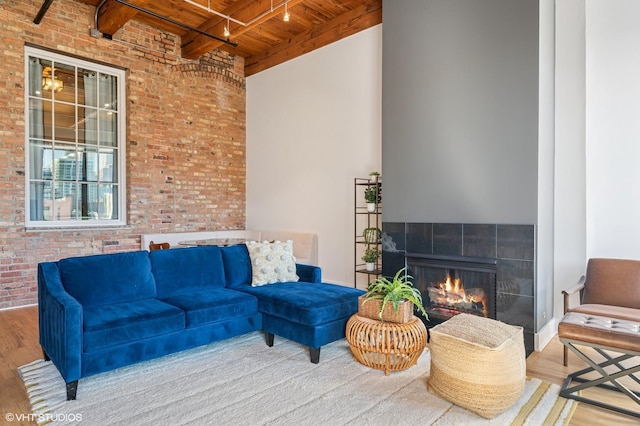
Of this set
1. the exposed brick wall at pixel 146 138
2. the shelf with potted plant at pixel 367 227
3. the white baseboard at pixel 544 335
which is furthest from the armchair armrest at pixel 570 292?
the exposed brick wall at pixel 146 138

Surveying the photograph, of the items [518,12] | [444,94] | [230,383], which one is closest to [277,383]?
[230,383]

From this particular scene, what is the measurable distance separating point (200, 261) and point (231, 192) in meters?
3.23

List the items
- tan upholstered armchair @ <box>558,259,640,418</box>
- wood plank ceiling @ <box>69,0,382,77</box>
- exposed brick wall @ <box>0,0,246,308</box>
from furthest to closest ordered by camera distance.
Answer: wood plank ceiling @ <box>69,0,382,77</box> → exposed brick wall @ <box>0,0,246,308</box> → tan upholstered armchair @ <box>558,259,640,418</box>

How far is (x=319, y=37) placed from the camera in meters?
5.65

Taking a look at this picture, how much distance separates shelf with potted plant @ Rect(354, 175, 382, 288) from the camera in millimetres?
4773

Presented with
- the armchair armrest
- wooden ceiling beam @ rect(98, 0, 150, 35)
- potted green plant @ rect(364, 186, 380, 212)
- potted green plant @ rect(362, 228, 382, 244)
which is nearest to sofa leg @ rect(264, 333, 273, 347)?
potted green plant @ rect(362, 228, 382, 244)

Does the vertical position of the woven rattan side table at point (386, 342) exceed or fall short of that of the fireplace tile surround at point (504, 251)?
it falls short

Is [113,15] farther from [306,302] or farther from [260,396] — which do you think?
[260,396]

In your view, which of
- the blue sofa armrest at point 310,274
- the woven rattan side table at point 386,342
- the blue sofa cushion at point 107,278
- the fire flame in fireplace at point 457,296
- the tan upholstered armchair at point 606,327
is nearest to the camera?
the tan upholstered armchair at point 606,327

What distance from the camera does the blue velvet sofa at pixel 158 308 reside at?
250 centimetres

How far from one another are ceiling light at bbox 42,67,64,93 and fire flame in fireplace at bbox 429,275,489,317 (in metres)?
5.24

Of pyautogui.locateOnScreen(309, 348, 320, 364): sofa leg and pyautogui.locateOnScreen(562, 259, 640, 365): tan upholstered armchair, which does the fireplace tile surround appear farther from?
pyautogui.locateOnScreen(309, 348, 320, 364): sofa leg
